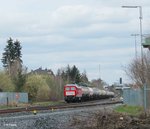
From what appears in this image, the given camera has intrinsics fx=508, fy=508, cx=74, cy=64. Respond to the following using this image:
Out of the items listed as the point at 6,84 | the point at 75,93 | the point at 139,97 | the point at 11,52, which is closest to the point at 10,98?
the point at 75,93

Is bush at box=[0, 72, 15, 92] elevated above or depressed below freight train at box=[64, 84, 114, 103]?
above

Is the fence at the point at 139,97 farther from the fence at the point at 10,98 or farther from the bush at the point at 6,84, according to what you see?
the bush at the point at 6,84

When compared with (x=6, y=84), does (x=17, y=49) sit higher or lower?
higher

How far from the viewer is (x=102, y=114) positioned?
25562mm

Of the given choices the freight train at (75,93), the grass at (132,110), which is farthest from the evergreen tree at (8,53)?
the grass at (132,110)

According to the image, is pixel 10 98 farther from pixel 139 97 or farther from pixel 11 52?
pixel 11 52

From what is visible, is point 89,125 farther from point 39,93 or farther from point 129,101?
point 39,93

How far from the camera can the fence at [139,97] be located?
4032 centimetres

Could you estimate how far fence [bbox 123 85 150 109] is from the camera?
40.3 m

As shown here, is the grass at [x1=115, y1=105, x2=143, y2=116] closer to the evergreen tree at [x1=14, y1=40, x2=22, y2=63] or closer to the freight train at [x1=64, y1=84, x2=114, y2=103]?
the freight train at [x1=64, y1=84, x2=114, y2=103]

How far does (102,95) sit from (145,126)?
94.7 m

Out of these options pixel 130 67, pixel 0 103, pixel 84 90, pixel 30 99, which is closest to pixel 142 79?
pixel 130 67

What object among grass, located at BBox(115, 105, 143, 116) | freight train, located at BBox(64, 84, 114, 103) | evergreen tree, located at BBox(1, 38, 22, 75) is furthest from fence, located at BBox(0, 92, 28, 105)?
evergreen tree, located at BBox(1, 38, 22, 75)

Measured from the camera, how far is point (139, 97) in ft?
160
